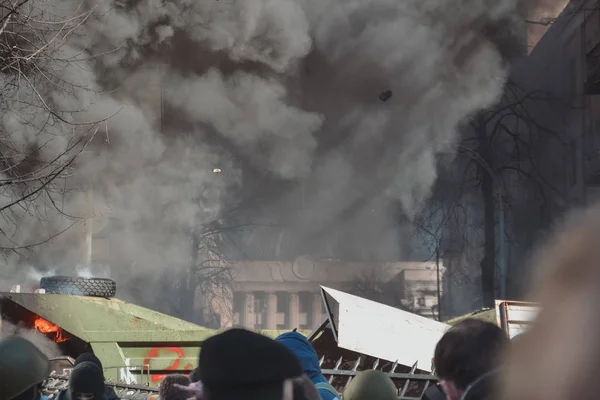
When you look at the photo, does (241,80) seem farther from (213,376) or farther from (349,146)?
(213,376)

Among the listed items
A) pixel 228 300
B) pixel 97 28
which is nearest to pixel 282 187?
pixel 228 300

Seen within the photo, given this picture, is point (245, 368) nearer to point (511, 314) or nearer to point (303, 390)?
point (303, 390)

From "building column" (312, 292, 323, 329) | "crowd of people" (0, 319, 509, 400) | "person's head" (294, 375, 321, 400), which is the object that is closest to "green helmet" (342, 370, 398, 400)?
"crowd of people" (0, 319, 509, 400)

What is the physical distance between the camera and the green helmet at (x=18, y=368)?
2.22 meters

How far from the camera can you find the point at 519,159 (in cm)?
2430

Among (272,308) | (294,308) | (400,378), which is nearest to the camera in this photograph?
(400,378)

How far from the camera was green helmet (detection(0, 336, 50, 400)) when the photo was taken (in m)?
2.22

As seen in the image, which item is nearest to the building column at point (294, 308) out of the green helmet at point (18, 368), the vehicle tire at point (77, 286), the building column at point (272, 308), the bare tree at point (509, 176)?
the building column at point (272, 308)

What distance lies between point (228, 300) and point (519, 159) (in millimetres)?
10910

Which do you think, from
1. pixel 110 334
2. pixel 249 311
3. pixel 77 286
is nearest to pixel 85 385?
pixel 110 334

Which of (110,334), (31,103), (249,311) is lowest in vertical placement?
(249,311)

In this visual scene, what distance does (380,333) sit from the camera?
264 inches

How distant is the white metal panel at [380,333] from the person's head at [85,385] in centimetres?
342

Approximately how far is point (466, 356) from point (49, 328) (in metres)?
8.11
